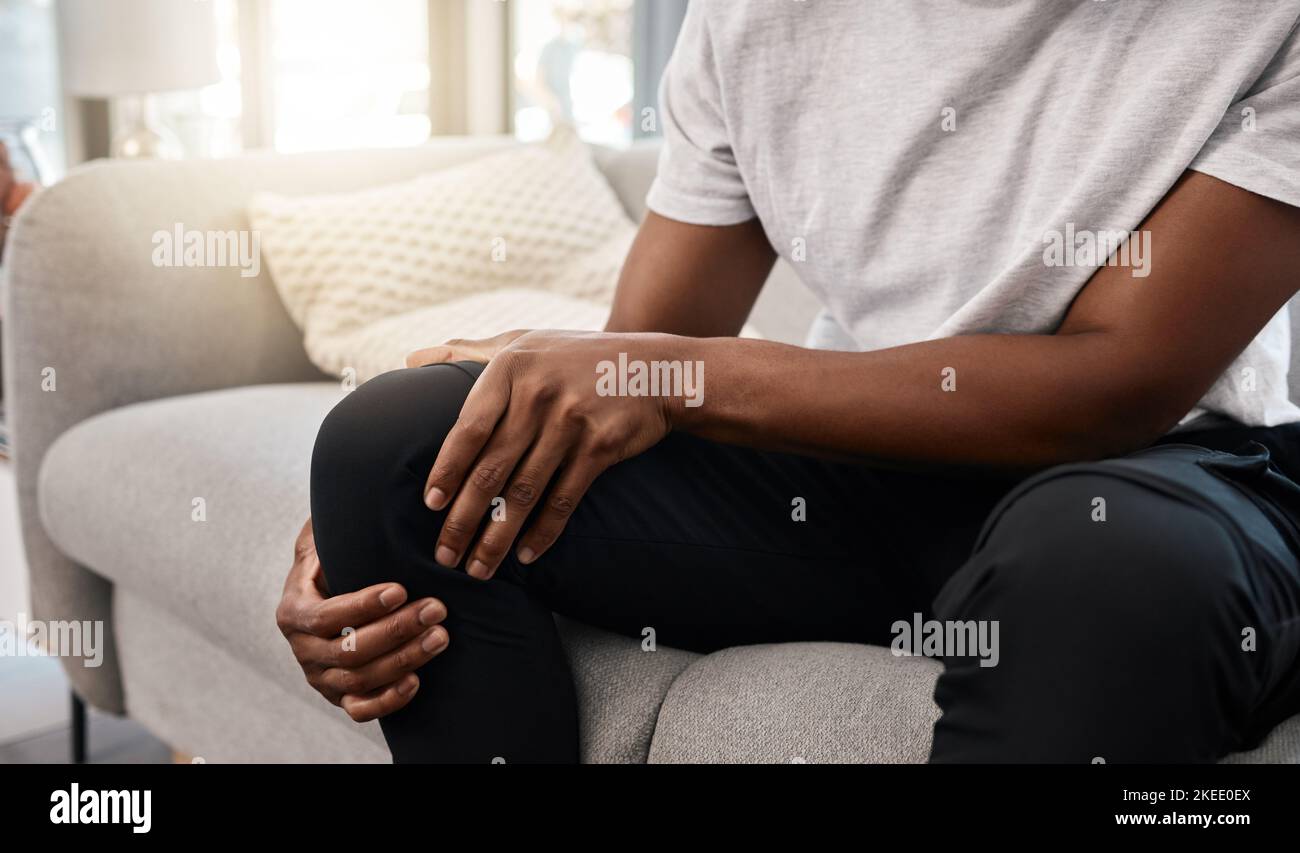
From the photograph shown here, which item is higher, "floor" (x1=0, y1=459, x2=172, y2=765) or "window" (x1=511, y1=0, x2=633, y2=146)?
"window" (x1=511, y1=0, x2=633, y2=146)

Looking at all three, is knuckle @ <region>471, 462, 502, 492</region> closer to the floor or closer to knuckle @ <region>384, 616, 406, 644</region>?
knuckle @ <region>384, 616, 406, 644</region>

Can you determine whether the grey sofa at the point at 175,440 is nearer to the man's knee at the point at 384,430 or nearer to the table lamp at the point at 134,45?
the man's knee at the point at 384,430

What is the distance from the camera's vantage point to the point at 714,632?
0.78m

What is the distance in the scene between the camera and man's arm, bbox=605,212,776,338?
92cm

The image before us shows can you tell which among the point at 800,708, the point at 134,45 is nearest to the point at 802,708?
the point at 800,708

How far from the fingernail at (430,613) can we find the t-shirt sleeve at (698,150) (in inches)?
15.4

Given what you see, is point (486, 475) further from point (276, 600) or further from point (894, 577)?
point (276, 600)

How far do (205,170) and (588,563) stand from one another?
1.10 meters

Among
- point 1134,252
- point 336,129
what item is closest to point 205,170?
point 1134,252

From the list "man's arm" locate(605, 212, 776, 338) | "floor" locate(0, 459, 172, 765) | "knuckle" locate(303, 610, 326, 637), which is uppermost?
"man's arm" locate(605, 212, 776, 338)

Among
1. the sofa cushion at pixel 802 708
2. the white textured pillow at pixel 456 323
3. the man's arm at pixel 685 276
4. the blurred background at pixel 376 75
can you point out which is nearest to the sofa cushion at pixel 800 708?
the sofa cushion at pixel 802 708

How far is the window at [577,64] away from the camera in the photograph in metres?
3.33

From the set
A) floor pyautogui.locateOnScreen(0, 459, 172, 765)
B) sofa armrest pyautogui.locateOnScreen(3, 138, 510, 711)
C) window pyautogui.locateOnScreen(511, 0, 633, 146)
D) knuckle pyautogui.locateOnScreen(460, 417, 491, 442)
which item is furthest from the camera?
window pyautogui.locateOnScreen(511, 0, 633, 146)

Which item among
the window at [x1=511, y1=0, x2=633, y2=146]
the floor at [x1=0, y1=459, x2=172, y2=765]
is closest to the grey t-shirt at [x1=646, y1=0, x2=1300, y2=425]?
the floor at [x1=0, y1=459, x2=172, y2=765]
